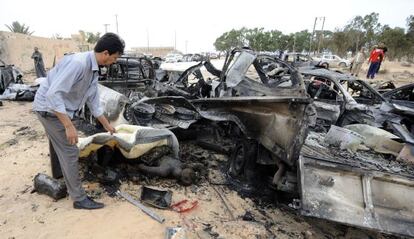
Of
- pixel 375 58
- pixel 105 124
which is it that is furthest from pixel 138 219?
pixel 375 58

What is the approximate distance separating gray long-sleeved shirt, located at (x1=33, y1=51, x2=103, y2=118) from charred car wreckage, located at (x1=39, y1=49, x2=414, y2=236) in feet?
2.78

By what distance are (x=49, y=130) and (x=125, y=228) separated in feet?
4.04

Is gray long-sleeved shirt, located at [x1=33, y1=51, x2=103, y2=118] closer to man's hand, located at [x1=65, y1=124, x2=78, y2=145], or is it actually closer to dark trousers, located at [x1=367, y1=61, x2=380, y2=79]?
man's hand, located at [x1=65, y1=124, x2=78, y2=145]

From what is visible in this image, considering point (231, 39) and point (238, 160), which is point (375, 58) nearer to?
point (238, 160)

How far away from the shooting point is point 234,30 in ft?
194

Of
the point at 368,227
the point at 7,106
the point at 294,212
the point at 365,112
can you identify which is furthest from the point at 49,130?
the point at 7,106

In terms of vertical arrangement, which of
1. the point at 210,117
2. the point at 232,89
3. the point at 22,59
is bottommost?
the point at 22,59

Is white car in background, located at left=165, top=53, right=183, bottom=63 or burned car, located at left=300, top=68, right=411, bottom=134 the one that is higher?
burned car, located at left=300, top=68, right=411, bottom=134

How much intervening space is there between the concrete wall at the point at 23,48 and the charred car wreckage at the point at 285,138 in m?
16.9

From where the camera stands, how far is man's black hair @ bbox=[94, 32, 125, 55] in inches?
116

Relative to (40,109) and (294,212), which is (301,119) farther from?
(40,109)

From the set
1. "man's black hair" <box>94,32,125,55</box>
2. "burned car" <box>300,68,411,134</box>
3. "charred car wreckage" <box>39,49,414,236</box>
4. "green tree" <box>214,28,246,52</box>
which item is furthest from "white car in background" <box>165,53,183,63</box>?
"green tree" <box>214,28,246,52</box>

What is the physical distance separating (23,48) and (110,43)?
72.4 feet

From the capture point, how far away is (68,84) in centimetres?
285
